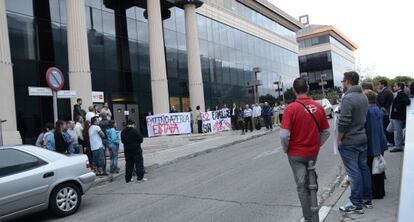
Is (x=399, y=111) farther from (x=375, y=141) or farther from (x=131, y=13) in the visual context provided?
(x=131, y=13)

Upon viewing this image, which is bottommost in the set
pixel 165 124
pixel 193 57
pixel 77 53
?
pixel 165 124

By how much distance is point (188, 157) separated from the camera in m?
16.6

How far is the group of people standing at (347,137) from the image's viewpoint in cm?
539

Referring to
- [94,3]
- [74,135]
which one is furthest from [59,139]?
[94,3]

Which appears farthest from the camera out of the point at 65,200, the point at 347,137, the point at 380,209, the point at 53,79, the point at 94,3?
the point at 94,3

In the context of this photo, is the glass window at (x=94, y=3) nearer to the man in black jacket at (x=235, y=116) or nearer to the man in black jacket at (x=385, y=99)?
the man in black jacket at (x=235, y=116)

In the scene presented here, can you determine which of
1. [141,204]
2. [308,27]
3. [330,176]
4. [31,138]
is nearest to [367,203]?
[330,176]

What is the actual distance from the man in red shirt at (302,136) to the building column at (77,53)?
17.3 meters

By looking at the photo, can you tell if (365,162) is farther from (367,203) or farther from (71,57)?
(71,57)

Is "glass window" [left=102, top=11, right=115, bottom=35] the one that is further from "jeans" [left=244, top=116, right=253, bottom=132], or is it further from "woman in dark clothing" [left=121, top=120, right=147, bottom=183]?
"woman in dark clothing" [left=121, top=120, right=147, bottom=183]

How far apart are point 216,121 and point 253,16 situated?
75.2ft

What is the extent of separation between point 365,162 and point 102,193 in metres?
6.43

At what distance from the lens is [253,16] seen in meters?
48.2

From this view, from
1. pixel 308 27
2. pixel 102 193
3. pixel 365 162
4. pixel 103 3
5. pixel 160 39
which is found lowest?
pixel 102 193
